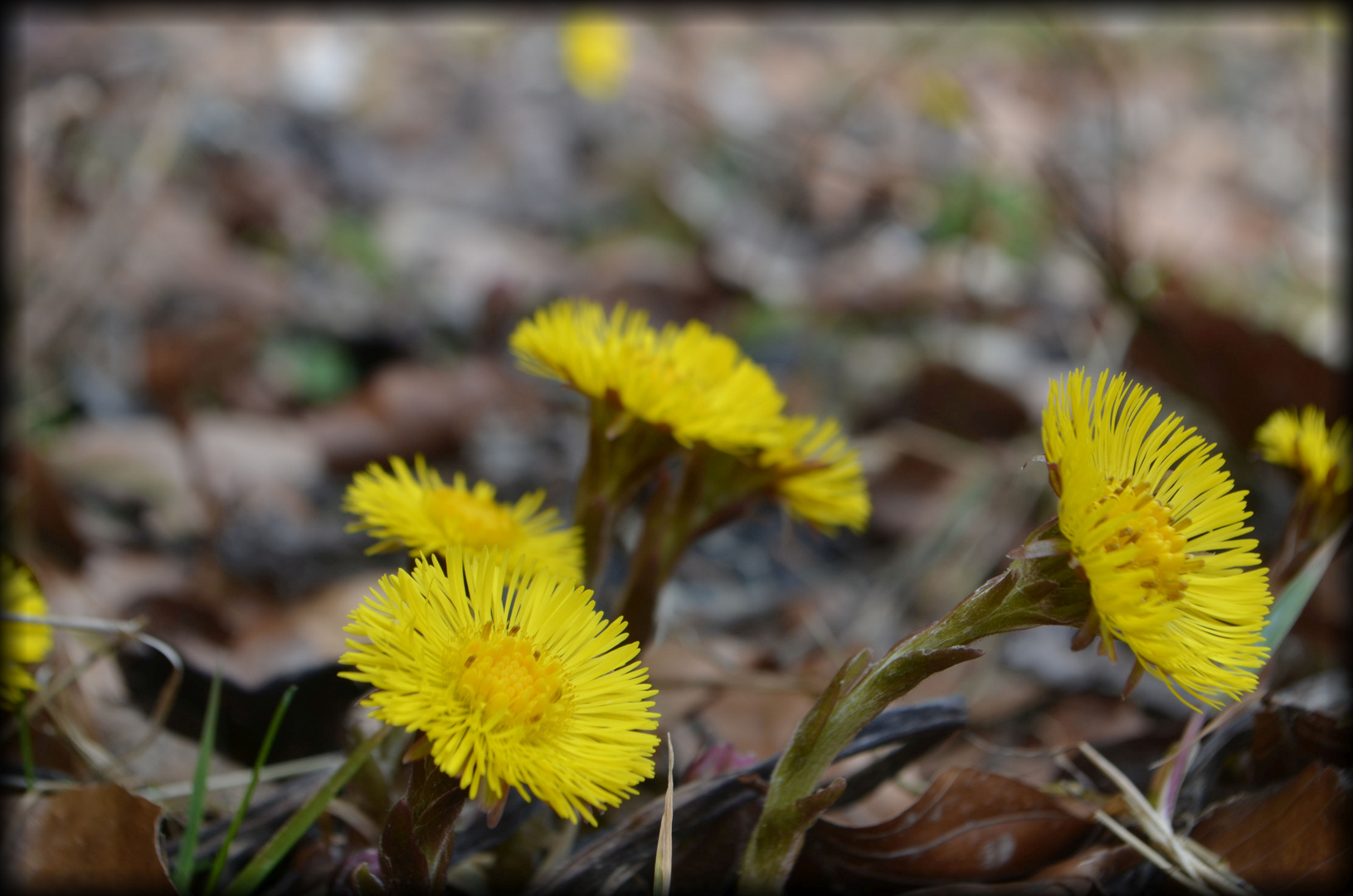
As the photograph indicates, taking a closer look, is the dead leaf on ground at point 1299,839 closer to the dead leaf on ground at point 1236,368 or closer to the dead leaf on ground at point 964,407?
the dead leaf on ground at point 1236,368

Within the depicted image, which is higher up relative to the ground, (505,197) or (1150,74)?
(1150,74)

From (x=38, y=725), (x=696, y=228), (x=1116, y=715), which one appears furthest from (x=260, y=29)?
(x=1116, y=715)

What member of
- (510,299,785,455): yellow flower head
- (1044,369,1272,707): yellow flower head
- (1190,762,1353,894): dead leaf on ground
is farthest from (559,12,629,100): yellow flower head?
(1190,762,1353,894): dead leaf on ground

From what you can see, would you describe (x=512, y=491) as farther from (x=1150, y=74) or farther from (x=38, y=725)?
(x=1150, y=74)

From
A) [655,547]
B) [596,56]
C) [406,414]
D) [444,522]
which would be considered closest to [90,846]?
[444,522]

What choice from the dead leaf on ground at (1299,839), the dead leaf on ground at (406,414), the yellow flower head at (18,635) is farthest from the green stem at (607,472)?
the dead leaf on ground at (406,414)

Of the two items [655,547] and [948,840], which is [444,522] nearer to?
[655,547]
